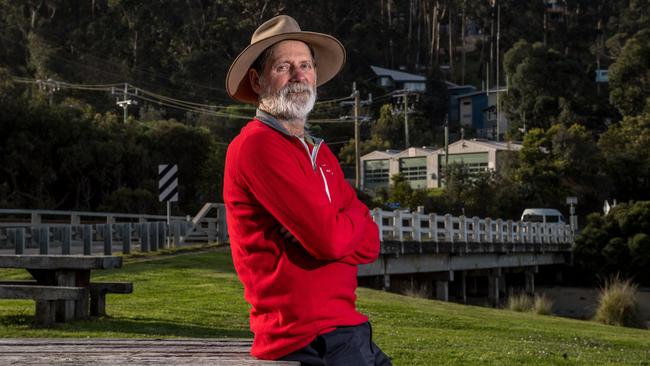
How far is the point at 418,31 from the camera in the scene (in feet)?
366

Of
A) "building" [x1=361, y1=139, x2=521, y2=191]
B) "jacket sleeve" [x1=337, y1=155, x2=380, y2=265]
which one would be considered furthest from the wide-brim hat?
"building" [x1=361, y1=139, x2=521, y2=191]

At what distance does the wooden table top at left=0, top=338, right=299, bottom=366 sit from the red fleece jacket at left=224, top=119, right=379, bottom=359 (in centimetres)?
18

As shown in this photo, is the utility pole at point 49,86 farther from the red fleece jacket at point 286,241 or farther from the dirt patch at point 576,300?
the red fleece jacket at point 286,241

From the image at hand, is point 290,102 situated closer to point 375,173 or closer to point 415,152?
point 415,152

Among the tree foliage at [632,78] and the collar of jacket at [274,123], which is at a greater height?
the tree foliage at [632,78]

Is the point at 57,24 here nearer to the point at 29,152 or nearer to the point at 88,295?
the point at 29,152

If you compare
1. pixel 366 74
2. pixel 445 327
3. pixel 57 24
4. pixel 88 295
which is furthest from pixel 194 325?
pixel 366 74

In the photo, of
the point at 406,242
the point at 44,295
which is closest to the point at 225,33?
the point at 406,242

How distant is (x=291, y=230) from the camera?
3797 mm

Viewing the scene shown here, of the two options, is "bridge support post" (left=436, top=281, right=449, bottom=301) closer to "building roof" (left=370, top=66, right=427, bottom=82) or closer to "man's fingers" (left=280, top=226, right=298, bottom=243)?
"man's fingers" (left=280, top=226, right=298, bottom=243)

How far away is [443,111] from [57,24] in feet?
123

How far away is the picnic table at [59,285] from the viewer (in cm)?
1013

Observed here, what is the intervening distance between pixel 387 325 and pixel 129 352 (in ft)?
29.8

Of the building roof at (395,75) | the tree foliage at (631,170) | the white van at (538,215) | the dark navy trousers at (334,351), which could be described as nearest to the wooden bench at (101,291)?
the dark navy trousers at (334,351)
